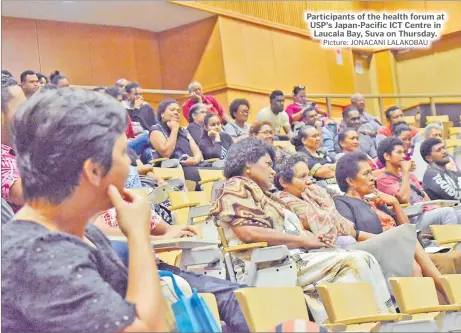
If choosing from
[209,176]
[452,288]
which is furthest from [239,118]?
[452,288]

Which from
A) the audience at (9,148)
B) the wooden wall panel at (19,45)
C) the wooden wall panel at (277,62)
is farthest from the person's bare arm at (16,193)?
the wooden wall panel at (277,62)

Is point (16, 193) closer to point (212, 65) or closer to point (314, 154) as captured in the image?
point (314, 154)

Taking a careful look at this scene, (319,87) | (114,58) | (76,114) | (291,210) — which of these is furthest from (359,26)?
(76,114)

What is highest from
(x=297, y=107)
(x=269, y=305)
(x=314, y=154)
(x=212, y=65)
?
(x=212, y=65)

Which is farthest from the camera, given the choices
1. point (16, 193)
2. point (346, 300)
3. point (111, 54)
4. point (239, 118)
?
point (111, 54)

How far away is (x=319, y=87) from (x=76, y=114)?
25.9 ft

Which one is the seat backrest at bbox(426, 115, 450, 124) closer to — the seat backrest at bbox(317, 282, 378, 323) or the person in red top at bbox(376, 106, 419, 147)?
the person in red top at bbox(376, 106, 419, 147)

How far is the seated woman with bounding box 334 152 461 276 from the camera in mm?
3111

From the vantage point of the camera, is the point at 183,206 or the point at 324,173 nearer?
the point at 183,206

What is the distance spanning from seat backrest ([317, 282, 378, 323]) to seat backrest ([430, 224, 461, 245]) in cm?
124

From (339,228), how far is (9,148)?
169cm

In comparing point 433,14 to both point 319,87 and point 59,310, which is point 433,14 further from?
point 59,310

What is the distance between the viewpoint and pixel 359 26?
7.15m

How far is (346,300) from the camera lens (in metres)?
2.05
